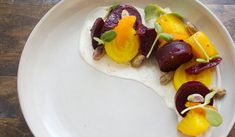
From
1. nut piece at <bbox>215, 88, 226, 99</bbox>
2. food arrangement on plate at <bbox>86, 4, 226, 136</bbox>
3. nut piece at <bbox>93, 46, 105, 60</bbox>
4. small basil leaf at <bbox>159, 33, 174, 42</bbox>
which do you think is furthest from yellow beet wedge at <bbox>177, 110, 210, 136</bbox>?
nut piece at <bbox>93, 46, 105, 60</bbox>

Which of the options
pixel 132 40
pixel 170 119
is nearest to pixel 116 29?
pixel 132 40

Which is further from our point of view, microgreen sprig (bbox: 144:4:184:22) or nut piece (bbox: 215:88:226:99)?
microgreen sprig (bbox: 144:4:184:22)

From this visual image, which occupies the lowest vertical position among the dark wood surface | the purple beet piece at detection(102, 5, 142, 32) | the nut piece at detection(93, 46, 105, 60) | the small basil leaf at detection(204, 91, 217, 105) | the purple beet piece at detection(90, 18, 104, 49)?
the dark wood surface

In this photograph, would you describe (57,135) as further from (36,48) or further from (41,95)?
(36,48)

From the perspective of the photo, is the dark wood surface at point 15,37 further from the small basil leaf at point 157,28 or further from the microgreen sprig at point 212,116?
the small basil leaf at point 157,28

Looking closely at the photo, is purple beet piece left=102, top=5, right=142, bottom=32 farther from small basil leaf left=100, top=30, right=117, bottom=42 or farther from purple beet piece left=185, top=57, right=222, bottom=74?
purple beet piece left=185, top=57, right=222, bottom=74

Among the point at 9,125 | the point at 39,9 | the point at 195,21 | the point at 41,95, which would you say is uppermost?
the point at 195,21

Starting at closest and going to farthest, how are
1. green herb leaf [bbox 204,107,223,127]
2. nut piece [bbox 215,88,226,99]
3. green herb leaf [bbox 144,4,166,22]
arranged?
green herb leaf [bbox 204,107,223,127]
nut piece [bbox 215,88,226,99]
green herb leaf [bbox 144,4,166,22]

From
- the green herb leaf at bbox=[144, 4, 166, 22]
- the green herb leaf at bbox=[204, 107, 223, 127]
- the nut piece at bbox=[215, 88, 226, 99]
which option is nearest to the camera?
the green herb leaf at bbox=[204, 107, 223, 127]
